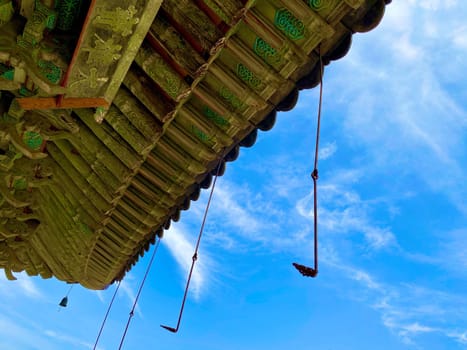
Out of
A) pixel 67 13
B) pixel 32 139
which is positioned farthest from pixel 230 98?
pixel 32 139

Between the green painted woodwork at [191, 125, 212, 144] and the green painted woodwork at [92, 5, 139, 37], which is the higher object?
the green painted woodwork at [191, 125, 212, 144]

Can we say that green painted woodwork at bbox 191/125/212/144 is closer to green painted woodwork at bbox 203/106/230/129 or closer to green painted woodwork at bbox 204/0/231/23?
green painted woodwork at bbox 203/106/230/129

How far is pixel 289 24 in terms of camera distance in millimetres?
3949

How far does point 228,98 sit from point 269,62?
28.9 inches

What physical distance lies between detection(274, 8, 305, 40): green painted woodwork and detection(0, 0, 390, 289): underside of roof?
0.03 feet

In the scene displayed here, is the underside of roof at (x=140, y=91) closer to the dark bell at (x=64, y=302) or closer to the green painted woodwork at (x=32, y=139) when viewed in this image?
the green painted woodwork at (x=32, y=139)

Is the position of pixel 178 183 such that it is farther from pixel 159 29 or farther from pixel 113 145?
pixel 159 29

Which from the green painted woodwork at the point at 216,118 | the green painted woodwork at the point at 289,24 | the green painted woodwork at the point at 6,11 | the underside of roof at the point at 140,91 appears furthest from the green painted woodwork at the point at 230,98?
the green painted woodwork at the point at 6,11

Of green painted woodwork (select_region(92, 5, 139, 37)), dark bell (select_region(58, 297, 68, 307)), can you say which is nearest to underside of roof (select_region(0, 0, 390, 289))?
green painted woodwork (select_region(92, 5, 139, 37))

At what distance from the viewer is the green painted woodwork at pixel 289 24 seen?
392 centimetres

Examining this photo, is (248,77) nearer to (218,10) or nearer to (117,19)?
(218,10)

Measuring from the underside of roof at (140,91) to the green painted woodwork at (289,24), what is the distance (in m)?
0.01

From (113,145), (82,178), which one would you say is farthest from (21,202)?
(113,145)

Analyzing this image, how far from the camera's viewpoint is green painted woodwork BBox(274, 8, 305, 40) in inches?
154
